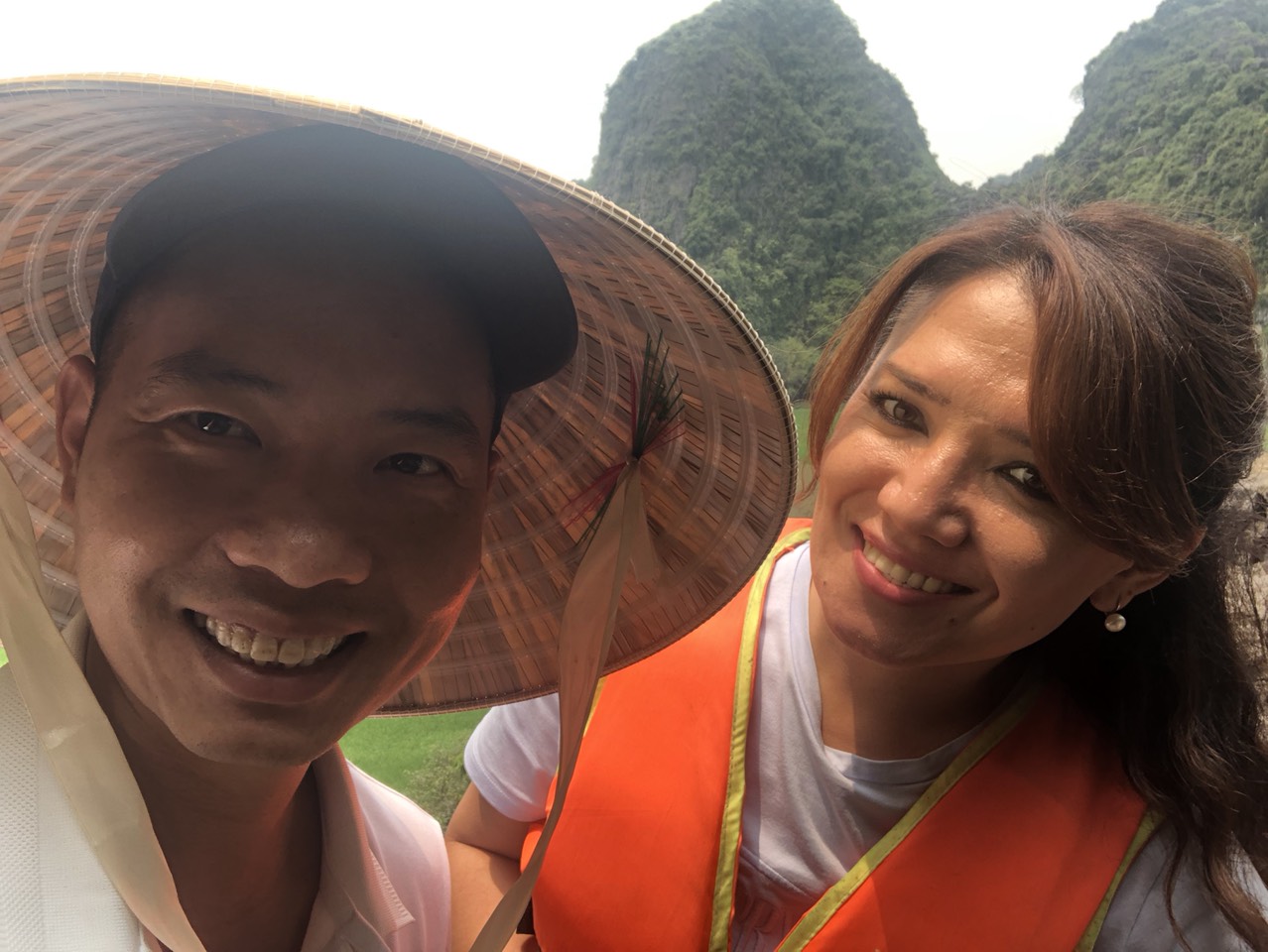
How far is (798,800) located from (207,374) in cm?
90

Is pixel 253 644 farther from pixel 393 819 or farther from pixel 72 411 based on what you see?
pixel 393 819

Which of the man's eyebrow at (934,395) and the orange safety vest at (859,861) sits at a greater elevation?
the man's eyebrow at (934,395)

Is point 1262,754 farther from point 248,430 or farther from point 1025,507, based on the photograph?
point 248,430

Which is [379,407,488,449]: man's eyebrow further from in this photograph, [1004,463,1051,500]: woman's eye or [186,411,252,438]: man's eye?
[1004,463,1051,500]: woman's eye

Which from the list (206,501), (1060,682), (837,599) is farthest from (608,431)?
(1060,682)

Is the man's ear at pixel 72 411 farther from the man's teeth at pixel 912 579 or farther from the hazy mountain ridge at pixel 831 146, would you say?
the hazy mountain ridge at pixel 831 146

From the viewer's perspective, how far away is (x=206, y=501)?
615 mm

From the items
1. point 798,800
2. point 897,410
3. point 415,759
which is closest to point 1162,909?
point 798,800

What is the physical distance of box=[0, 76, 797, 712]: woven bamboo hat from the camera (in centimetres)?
61

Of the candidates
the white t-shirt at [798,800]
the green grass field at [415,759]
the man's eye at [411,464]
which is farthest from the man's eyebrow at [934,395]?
the green grass field at [415,759]

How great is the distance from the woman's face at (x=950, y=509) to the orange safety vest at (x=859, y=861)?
254mm

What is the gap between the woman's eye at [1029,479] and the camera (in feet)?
2.95

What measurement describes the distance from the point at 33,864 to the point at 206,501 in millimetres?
299

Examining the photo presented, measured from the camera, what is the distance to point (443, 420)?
2.24ft
